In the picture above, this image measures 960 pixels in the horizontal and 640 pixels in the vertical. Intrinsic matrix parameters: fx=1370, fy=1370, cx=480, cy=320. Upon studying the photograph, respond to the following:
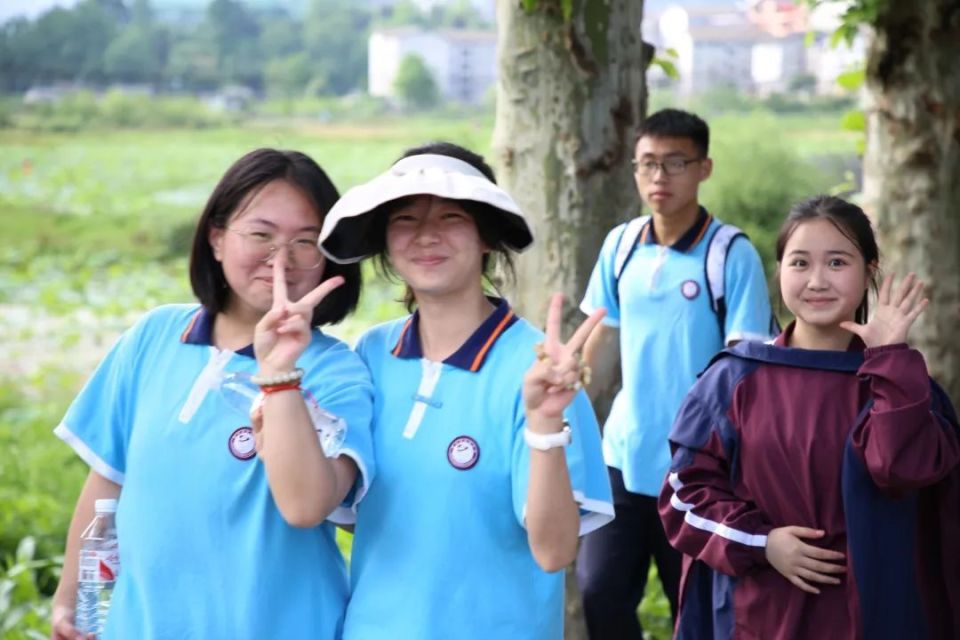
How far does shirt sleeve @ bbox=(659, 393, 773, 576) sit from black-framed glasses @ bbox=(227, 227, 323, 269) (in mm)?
898

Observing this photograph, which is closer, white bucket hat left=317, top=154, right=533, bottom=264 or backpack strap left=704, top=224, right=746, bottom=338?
white bucket hat left=317, top=154, right=533, bottom=264

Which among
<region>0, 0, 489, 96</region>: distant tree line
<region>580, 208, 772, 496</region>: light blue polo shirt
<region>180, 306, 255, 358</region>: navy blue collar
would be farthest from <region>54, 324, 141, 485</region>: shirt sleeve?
<region>0, 0, 489, 96</region>: distant tree line

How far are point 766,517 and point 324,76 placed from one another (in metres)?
5.84

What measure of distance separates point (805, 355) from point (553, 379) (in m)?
0.88

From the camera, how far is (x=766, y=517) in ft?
9.46

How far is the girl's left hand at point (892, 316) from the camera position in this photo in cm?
275

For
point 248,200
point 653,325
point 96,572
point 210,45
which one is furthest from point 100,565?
point 210,45

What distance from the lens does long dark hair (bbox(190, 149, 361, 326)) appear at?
106 inches

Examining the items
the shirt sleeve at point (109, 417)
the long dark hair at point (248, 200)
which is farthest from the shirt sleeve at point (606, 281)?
the shirt sleeve at point (109, 417)

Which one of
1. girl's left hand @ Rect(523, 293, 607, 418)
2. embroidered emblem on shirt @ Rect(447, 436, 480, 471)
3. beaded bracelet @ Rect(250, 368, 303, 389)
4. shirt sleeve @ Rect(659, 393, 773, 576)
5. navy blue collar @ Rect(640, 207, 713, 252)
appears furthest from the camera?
navy blue collar @ Rect(640, 207, 713, 252)

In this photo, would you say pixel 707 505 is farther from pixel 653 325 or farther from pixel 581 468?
pixel 653 325

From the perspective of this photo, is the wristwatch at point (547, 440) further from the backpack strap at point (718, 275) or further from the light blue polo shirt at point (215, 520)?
the backpack strap at point (718, 275)

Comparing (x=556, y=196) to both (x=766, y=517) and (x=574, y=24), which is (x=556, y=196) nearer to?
(x=574, y=24)

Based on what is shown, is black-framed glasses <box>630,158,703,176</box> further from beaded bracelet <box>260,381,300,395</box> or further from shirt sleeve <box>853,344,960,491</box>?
beaded bracelet <box>260,381,300,395</box>
